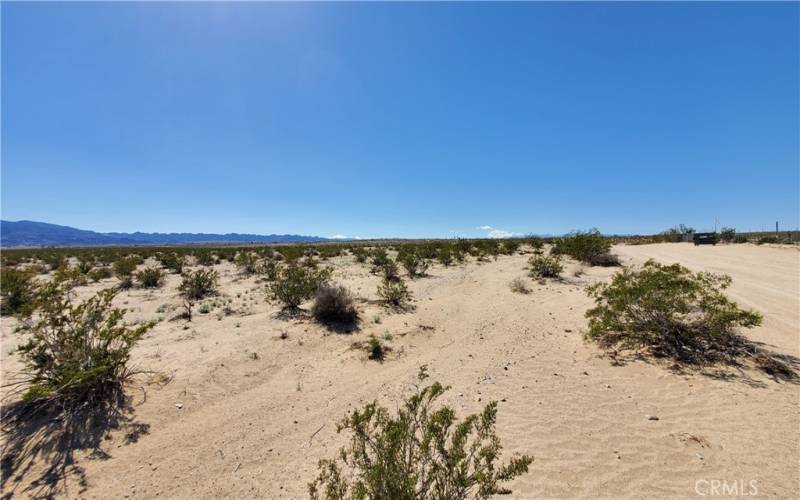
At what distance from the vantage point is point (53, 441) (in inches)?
160

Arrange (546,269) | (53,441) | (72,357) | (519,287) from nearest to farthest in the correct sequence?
(53,441)
(72,357)
(519,287)
(546,269)

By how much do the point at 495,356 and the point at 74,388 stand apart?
7104 millimetres

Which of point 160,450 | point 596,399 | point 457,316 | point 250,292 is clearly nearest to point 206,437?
point 160,450

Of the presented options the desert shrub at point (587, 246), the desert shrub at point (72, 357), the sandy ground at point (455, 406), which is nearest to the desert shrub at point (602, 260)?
the desert shrub at point (587, 246)

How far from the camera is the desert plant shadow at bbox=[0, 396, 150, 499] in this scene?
11.6 feet

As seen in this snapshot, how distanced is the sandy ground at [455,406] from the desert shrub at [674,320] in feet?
2.10

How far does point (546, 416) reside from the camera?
180 inches

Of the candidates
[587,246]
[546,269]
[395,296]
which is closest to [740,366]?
[395,296]

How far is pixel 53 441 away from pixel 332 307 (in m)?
5.66

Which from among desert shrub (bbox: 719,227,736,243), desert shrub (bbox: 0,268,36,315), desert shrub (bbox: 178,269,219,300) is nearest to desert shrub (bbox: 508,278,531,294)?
desert shrub (bbox: 178,269,219,300)

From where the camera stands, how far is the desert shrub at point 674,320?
5.88 m

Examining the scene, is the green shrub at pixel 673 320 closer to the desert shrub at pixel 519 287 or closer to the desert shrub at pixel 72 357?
the desert shrub at pixel 519 287

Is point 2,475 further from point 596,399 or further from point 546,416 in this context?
point 596,399

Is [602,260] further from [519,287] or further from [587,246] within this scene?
[519,287]
